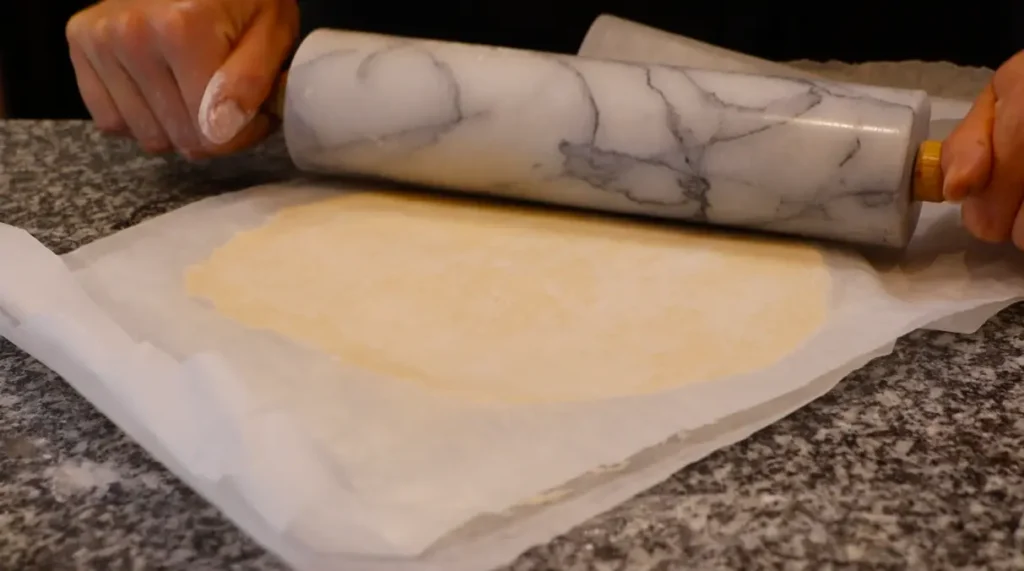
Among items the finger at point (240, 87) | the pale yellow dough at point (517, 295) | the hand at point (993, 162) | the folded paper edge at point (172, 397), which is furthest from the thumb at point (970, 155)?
the finger at point (240, 87)

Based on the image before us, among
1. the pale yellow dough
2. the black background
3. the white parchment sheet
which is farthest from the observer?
the black background

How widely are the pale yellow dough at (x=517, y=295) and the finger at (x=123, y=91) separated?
187mm

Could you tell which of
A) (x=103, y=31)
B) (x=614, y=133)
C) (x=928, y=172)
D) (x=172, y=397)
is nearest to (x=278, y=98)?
(x=103, y=31)

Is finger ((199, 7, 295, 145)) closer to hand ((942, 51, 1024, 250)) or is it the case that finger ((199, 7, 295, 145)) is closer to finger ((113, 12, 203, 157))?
finger ((113, 12, 203, 157))

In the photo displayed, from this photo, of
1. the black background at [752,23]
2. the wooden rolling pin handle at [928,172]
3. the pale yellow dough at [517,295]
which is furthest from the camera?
the black background at [752,23]

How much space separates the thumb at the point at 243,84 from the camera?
2.72ft

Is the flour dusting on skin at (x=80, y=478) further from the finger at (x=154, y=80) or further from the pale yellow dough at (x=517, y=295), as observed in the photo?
the finger at (x=154, y=80)

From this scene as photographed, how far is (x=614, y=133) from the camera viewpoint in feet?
2.48

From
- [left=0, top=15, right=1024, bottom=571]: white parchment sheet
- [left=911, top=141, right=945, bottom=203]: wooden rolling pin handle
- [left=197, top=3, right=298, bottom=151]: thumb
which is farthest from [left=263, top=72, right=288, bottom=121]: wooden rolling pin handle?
Answer: [left=911, top=141, right=945, bottom=203]: wooden rolling pin handle

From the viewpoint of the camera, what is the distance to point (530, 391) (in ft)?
1.80

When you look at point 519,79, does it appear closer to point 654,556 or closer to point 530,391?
point 530,391

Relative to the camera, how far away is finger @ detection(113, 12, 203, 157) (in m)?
0.84

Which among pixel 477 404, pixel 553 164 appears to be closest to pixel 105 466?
pixel 477 404

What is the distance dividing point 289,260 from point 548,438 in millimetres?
301
